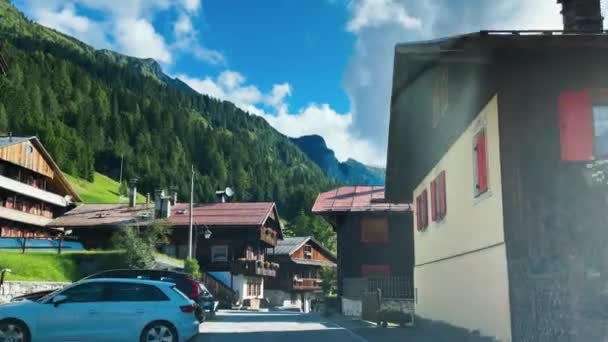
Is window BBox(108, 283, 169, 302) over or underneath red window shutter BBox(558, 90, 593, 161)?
underneath

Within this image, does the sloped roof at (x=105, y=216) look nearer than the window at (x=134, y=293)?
No

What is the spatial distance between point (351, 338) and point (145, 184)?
373ft

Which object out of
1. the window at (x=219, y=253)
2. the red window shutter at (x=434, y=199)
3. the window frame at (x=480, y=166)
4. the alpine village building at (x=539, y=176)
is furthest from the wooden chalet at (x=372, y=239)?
the alpine village building at (x=539, y=176)

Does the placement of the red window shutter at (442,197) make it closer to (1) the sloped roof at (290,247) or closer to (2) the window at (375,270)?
(2) the window at (375,270)

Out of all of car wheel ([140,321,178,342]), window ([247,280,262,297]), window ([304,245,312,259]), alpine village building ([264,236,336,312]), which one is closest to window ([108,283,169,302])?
car wheel ([140,321,178,342])

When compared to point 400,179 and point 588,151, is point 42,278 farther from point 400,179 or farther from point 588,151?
point 588,151

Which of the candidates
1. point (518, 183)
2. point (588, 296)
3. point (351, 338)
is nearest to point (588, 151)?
point (518, 183)

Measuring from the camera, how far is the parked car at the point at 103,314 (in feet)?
39.9

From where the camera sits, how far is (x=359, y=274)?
119ft

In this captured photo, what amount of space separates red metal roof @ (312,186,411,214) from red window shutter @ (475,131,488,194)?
21.3 metres

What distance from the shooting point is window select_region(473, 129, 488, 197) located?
13.2 metres

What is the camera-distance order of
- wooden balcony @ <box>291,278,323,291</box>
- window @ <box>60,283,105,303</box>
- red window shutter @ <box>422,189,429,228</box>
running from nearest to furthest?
window @ <box>60,283,105,303</box> < red window shutter @ <box>422,189,429,228</box> < wooden balcony @ <box>291,278,323,291</box>

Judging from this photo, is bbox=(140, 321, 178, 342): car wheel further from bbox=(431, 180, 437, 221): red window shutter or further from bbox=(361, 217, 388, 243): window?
bbox=(361, 217, 388, 243): window

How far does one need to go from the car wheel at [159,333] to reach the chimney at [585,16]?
1055 cm
